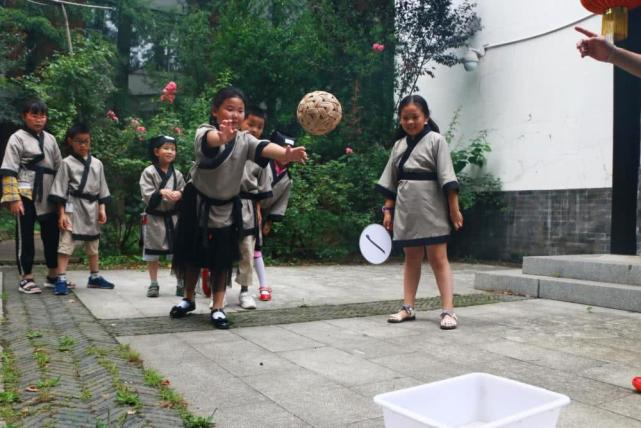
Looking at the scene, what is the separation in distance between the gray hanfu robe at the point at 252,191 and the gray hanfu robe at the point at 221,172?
677mm

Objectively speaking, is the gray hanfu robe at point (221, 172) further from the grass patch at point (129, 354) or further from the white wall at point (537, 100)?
the white wall at point (537, 100)

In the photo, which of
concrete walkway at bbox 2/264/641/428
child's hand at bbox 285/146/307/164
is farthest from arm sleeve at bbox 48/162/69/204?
child's hand at bbox 285/146/307/164

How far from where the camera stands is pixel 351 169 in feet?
31.9

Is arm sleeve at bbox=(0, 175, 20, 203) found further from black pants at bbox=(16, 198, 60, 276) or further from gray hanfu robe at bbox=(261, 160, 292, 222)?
gray hanfu robe at bbox=(261, 160, 292, 222)

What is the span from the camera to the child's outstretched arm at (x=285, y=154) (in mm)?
3355

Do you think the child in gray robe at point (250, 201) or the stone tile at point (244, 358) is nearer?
the stone tile at point (244, 358)

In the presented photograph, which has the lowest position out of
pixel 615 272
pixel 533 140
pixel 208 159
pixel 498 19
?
pixel 615 272

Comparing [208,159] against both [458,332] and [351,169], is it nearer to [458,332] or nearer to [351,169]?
[458,332]

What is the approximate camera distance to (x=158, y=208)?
5.59 metres

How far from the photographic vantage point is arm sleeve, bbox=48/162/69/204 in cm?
546

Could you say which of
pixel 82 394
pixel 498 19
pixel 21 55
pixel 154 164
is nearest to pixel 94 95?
pixel 154 164

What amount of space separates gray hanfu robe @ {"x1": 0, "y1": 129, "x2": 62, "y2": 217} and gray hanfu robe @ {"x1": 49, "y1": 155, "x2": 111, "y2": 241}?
0.39 ft

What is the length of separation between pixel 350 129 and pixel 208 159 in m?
6.89

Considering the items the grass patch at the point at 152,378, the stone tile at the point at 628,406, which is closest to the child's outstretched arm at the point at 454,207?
the stone tile at the point at 628,406
